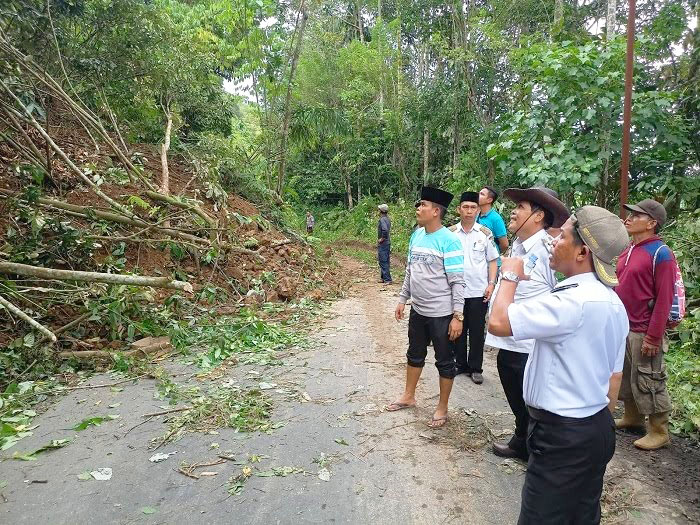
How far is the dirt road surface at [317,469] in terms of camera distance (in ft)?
8.56

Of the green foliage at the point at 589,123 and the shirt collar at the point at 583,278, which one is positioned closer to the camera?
the shirt collar at the point at 583,278

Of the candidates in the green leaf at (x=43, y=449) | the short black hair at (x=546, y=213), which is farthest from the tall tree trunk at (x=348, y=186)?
the short black hair at (x=546, y=213)

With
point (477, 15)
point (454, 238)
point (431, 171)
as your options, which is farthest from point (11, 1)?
point (431, 171)

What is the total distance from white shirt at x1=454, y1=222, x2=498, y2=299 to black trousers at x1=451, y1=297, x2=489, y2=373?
0.11 metres

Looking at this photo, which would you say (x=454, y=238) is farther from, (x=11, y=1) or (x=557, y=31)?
(x=557, y=31)

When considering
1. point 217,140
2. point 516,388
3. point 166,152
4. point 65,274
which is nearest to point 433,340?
point 516,388

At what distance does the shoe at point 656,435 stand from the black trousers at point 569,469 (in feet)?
6.28

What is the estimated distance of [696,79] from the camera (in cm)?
616

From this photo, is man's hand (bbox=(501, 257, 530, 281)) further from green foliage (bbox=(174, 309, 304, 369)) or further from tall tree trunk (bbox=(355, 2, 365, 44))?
tall tree trunk (bbox=(355, 2, 365, 44))

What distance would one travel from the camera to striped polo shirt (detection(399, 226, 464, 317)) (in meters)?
3.56

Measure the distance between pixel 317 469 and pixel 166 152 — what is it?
840cm

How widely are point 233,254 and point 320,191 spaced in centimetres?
1585

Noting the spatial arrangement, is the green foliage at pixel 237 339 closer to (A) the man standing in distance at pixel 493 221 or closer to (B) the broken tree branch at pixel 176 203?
(B) the broken tree branch at pixel 176 203

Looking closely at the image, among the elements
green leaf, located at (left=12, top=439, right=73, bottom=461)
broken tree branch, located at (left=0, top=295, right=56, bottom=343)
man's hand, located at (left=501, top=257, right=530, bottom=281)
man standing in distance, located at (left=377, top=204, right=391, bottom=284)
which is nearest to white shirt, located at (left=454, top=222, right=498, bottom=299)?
man's hand, located at (left=501, top=257, right=530, bottom=281)
